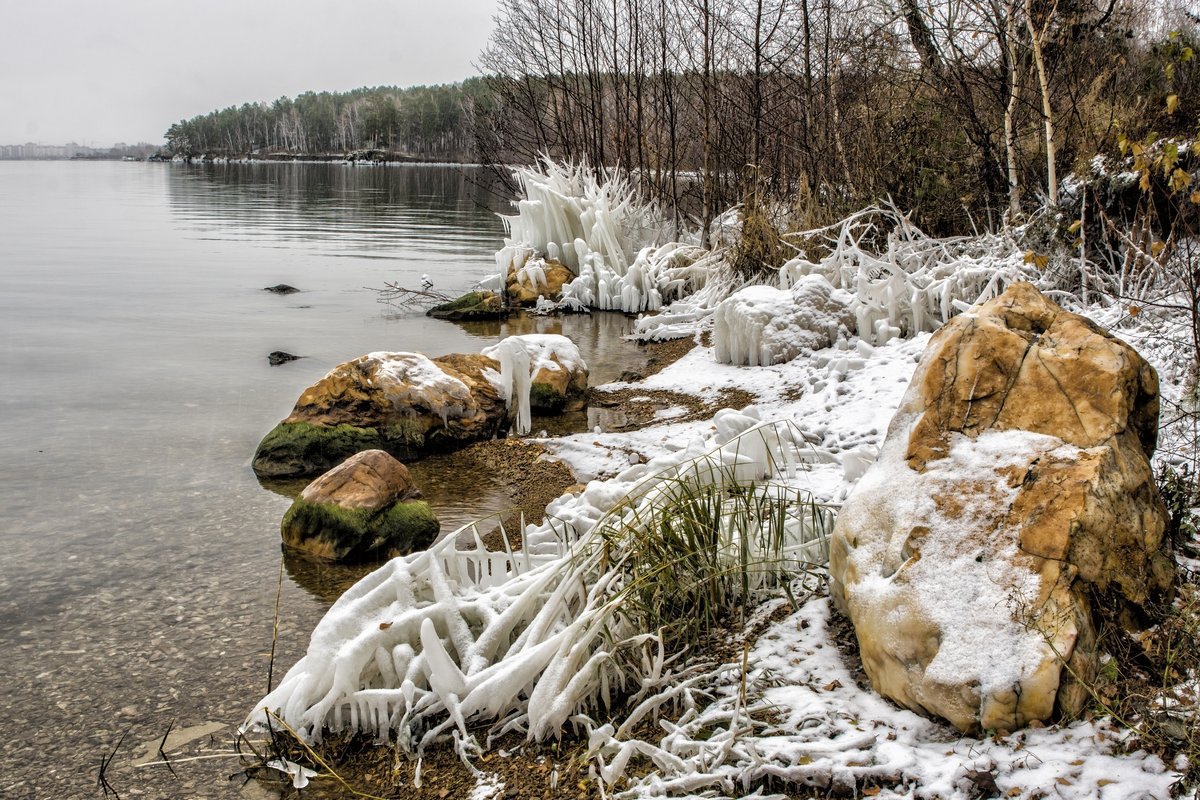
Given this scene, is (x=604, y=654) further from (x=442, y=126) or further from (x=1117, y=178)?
(x=442, y=126)

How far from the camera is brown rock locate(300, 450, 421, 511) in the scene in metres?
6.20

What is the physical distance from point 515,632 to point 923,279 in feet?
21.5

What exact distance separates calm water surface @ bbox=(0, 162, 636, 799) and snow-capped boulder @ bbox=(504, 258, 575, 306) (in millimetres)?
1393

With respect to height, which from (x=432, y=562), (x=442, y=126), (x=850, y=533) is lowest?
(x=432, y=562)

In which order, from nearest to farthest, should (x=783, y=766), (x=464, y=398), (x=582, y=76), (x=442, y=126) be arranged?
(x=783, y=766) < (x=464, y=398) < (x=582, y=76) < (x=442, y=126)

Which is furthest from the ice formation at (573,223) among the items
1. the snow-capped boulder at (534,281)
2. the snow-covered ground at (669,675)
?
the snow-covered ground at (669,675)

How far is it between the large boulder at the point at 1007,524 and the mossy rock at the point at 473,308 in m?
12.9

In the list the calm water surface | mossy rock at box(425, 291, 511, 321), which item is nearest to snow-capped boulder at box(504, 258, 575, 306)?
mossy rock at box(425, 291, 511, 321)

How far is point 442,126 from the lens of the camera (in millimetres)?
120375

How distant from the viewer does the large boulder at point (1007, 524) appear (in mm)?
2869

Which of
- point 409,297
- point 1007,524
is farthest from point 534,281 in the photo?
point 1007,524

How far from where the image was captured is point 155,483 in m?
7.54

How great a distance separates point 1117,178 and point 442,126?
120m

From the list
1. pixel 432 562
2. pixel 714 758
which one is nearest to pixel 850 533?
pixel 714 758
